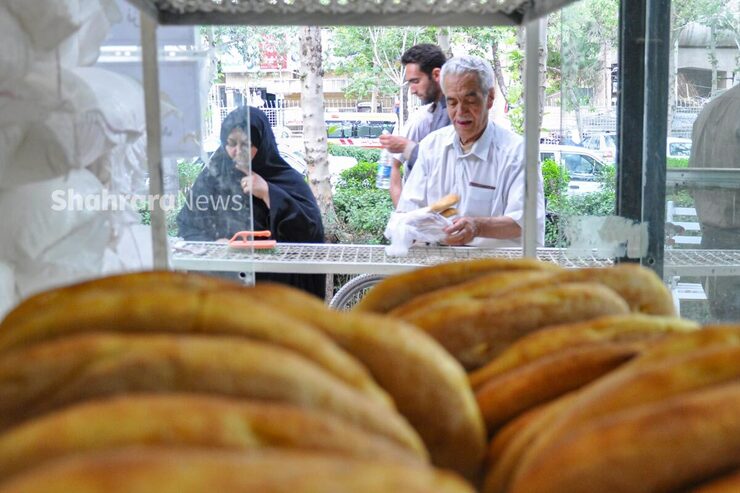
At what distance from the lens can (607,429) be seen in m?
0.26

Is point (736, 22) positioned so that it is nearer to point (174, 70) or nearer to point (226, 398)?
point (174, 70)

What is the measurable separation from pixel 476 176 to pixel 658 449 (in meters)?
2.77

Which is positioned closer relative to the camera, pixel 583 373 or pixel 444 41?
pixel 583 373

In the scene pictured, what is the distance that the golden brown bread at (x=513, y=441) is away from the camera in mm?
309

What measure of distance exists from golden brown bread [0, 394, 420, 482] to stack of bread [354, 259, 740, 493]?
0.08 meters

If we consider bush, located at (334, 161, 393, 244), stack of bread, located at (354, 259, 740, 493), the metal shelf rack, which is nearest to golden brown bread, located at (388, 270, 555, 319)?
stack of bread, located at (354, 259, 740, 493)

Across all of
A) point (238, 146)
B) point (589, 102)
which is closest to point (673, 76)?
point (589, 102)

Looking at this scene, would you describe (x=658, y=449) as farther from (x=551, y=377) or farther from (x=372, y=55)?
(x=372, y=55)

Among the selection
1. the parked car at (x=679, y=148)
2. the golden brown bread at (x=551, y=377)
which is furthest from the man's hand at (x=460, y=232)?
the golden brown bread at (x=551, y=377)

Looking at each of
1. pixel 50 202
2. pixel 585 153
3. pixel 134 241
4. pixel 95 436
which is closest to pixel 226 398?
pixel 95 436

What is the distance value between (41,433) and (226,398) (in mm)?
53

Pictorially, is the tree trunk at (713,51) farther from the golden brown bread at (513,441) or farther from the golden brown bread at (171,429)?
the golden brown bread at (171,429)

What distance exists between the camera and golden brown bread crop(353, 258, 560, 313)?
457 mm

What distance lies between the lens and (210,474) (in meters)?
0.19
